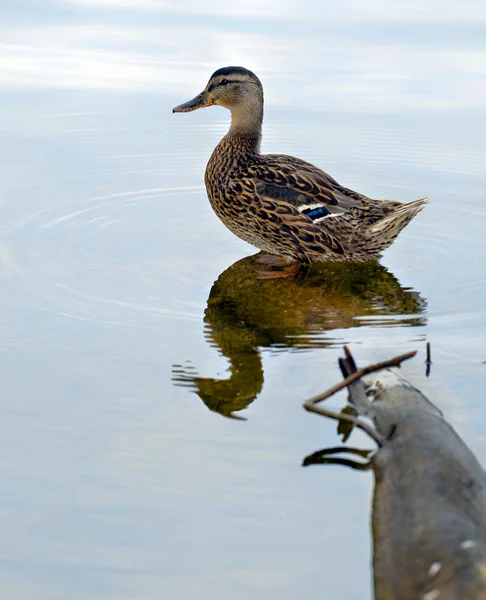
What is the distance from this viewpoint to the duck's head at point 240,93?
702 centimetres

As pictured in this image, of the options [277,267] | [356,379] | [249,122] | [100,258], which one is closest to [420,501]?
[356,379]

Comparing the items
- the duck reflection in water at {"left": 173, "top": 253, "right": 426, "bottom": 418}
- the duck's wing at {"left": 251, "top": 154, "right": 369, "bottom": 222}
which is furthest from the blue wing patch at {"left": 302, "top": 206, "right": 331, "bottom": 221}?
the duck reflection in water at {"left": 173, "top": 253, "right": 426, "bottom": 418}

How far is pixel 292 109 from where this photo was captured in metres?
9.10

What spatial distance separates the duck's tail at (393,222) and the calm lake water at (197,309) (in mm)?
159

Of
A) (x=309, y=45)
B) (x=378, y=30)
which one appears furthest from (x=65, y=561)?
(x=378, y=30)

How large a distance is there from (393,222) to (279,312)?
1328mm

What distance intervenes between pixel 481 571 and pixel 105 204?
4.80 meters

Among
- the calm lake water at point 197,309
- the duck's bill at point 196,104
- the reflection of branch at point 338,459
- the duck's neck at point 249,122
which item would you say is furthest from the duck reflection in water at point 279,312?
the duck's bill at point 196,104

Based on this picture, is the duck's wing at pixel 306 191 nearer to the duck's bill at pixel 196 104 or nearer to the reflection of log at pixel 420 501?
the duck's bill at pixel 196 104

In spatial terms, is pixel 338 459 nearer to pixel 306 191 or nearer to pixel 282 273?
pixel 282 273

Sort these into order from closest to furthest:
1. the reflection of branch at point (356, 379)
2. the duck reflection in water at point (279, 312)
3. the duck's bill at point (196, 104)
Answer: the reflection of branch at point (356, 379)
the duck reflection in water at point (279, 312)
the duck's bill at point (196, 104)

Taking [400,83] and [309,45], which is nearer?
[400,83]

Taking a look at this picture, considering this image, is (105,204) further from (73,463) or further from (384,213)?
(73,463)

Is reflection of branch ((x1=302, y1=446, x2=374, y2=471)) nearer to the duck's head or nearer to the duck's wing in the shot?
the duck's wing
